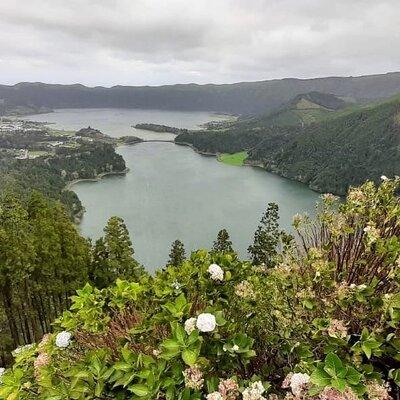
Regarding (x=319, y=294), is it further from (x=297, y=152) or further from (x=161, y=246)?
(x=297, y=152)

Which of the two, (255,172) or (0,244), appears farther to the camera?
(255,172)

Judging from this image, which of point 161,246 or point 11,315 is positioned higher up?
point 11,315

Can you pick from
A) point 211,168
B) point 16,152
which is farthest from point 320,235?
point 16,152

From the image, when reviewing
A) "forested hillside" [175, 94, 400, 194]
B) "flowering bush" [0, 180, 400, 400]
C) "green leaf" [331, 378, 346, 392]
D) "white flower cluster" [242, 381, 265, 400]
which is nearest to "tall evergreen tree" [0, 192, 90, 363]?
"flowering bush" [0, 180, 400, 400]

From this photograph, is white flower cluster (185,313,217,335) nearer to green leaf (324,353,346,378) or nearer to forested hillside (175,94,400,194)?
green leaf (324,353,346,378)

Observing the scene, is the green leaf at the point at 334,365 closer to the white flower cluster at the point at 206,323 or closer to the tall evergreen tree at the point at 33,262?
the white flower cluster at the point at 206,323

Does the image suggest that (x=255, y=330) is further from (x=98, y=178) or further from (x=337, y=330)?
(x=98, y=178)

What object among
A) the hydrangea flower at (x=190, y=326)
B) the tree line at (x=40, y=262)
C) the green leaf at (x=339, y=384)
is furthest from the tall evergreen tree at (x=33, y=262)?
the green leaf at (x=339, y=384)
